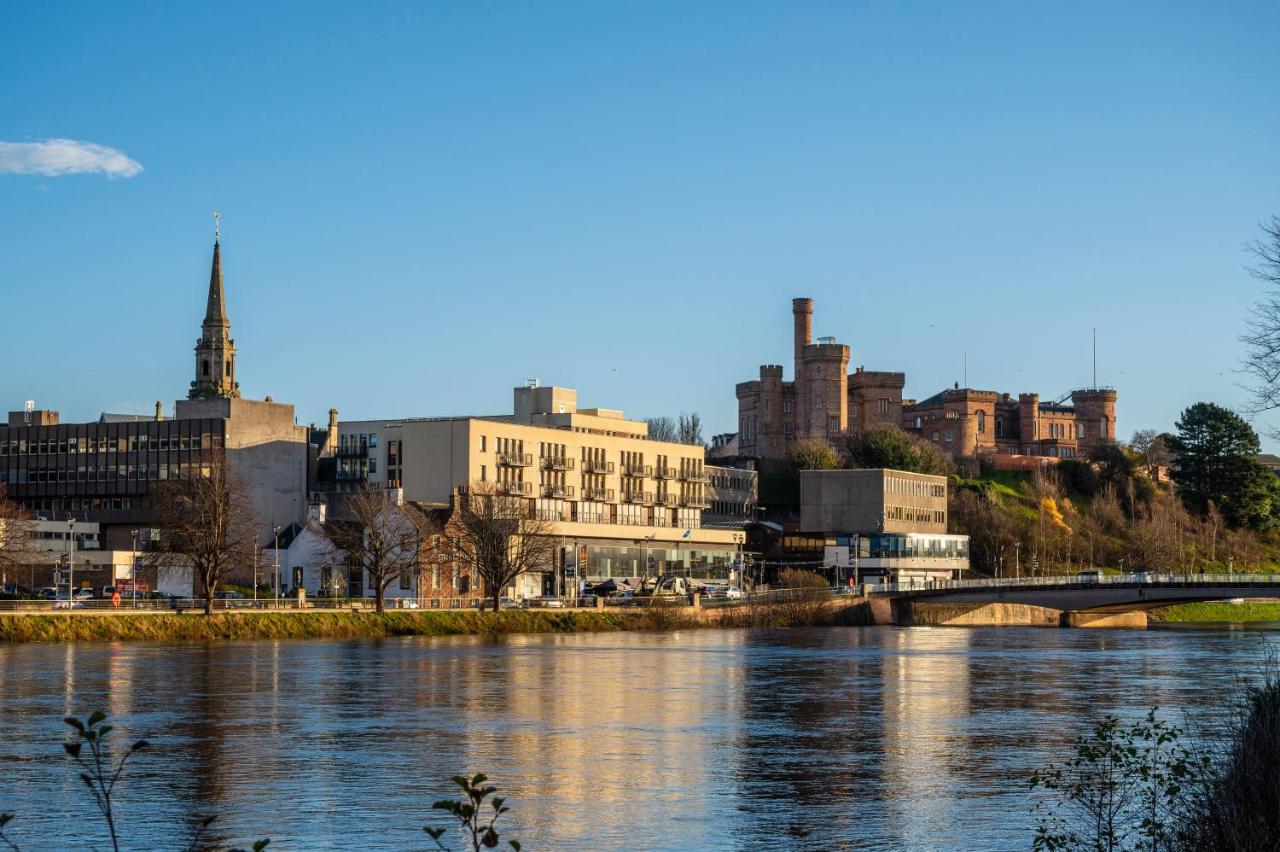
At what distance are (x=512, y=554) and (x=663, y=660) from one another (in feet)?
148

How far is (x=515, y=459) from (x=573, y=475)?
8.93 m

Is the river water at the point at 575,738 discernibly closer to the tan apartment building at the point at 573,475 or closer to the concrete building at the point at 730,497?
the tan apartment building at the point at 573,475

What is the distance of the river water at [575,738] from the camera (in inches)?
1197

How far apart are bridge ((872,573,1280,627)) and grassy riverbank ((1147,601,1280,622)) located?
8.23 metres

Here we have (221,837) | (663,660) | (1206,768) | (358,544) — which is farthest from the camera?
(358,544)

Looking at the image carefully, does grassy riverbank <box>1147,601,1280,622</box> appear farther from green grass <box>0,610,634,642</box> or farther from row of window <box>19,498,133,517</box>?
row of window <box>19,498,133,517</box>

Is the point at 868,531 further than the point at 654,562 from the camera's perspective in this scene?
Yes

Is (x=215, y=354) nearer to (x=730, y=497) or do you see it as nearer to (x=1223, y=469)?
(x=730, y=497)

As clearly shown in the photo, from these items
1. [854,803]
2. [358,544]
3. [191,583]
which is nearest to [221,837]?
[854,803]

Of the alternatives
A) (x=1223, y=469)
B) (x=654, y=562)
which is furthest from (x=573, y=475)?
(x=1223, y=469)

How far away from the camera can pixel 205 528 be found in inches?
3728

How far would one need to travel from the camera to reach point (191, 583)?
380 ft

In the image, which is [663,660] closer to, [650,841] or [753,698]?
[753,698]

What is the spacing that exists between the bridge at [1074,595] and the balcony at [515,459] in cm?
3040
